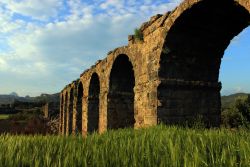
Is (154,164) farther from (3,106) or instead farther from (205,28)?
(3,106)

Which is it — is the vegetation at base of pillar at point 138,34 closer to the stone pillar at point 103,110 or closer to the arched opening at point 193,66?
the arched opening at point 193,66

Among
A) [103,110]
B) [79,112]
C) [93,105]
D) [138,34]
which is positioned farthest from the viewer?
[79,112]

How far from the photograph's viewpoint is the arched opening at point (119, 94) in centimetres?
1334

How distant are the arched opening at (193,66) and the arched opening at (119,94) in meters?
4.19

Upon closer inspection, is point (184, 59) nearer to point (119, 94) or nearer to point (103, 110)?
point (119, 94)

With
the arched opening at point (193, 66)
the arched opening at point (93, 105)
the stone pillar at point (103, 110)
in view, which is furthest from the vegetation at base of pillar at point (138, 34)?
the arched opening at point (93, 105)

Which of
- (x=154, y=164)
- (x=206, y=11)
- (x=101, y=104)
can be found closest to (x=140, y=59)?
(x=206, y=11)

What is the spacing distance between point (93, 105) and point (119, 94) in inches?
163

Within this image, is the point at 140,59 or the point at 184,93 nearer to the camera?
the point at 184,93

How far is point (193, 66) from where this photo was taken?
30.7 feet

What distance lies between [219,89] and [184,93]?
3.88 ft

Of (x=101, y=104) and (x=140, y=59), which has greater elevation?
(x=140, y=59)

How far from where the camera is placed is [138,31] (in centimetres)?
1048

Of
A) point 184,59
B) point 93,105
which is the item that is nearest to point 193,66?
point 184,59
